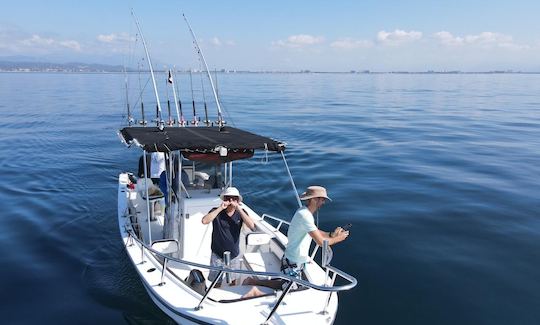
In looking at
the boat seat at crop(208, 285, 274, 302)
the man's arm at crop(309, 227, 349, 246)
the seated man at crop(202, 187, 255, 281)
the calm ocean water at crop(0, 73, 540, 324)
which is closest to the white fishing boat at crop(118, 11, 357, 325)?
the boat seat at crop(208, 285, 274, 302)

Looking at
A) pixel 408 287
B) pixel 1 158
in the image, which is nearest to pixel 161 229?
pixel 408 287

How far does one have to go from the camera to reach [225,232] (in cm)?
609

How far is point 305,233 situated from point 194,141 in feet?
8.74

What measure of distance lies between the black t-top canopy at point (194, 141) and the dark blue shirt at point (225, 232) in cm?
115

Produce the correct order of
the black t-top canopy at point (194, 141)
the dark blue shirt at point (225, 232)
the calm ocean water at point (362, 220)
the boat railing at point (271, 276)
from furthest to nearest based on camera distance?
1. the calm ocean water at point (362, 220)
2. the black t-top canopy at point (194, 141)
3. the dark blue shirt at point (225, 232)
4. the boat railing at point (271, 276)

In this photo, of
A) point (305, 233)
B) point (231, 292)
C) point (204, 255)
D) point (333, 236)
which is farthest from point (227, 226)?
point (333, 236)

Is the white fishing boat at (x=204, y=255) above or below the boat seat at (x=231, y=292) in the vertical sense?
above

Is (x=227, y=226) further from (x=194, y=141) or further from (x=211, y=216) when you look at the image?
(x=194, y=141)

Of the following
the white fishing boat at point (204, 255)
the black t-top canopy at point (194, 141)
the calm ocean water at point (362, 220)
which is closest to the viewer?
the white fishing boat at point (204, 255)

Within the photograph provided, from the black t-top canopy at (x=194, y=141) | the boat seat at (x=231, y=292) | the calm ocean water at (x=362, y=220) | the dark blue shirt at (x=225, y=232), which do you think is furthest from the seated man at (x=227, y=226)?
the calm ocean water at (x=362, y=220)

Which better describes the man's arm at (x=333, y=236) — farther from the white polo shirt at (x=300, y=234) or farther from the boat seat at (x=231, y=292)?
the boat seat at (x=231, y=292)

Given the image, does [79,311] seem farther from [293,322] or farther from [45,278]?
[293,322]

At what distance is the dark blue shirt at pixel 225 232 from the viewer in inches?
A: 238

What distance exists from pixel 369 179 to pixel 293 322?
9.89 m
